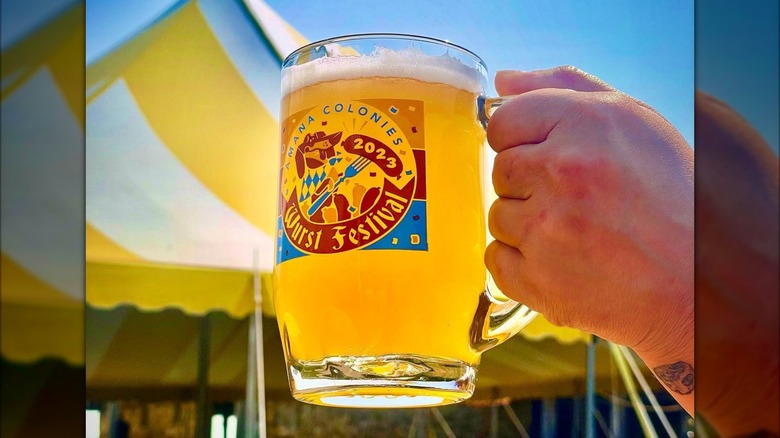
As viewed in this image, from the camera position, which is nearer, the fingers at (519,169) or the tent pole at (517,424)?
the fingers at (519,169)

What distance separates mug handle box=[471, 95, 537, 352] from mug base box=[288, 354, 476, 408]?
25mm

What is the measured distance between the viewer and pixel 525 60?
3.79 ft

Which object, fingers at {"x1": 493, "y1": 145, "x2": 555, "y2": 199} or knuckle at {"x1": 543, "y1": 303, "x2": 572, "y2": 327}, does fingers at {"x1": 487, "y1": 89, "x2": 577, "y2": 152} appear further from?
knuckle at {"x1": 543, "y1": 303, "x2": 572, "y2": 327}

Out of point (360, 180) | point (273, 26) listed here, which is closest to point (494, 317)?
point (360, 180)

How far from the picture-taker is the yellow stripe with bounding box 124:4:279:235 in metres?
1.71

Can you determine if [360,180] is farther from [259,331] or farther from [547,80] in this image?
[259,331]

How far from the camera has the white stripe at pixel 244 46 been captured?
171cm
